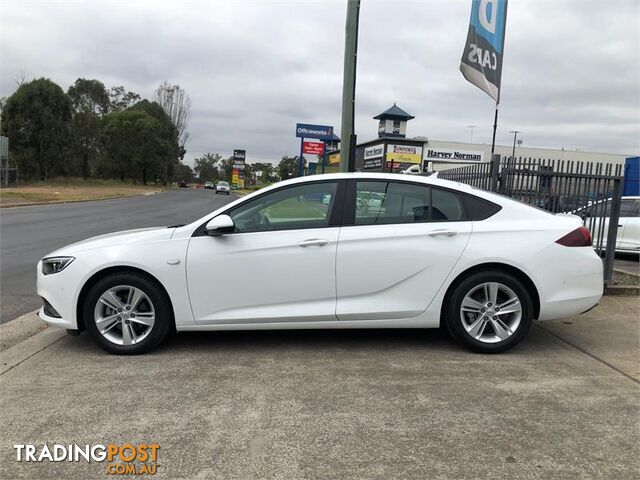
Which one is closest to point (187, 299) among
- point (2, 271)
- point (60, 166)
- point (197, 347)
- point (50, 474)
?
point (197, 347)

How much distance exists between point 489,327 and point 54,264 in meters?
3.85

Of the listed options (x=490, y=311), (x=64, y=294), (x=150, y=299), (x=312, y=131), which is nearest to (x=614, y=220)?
(x=490, y=311)

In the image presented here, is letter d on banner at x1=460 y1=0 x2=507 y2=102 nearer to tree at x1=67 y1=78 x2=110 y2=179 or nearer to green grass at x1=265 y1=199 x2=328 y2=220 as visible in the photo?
green grass at x1=265 y1=199 x2=328 y2=220

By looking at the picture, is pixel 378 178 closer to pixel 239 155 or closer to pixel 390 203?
pixel 390 203

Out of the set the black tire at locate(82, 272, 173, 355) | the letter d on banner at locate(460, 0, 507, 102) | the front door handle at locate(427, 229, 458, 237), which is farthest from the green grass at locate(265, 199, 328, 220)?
the letter d on banner at locate(460, 0, 507, 102)

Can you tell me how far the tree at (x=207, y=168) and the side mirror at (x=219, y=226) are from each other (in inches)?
6078

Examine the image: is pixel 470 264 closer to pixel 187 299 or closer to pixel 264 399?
pixel 264 399

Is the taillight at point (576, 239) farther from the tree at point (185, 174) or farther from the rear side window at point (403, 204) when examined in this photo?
the tree at point (185, 174)

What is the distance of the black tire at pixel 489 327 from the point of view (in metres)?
4.54

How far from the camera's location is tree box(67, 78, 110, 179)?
7231 cm

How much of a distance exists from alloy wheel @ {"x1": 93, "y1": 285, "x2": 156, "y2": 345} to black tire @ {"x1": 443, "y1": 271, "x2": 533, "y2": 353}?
2.59 metres

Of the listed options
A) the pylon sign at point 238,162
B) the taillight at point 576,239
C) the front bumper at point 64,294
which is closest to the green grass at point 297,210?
the front bumper at point 64,294

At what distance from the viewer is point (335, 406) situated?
356cm

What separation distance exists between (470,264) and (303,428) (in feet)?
6.93
